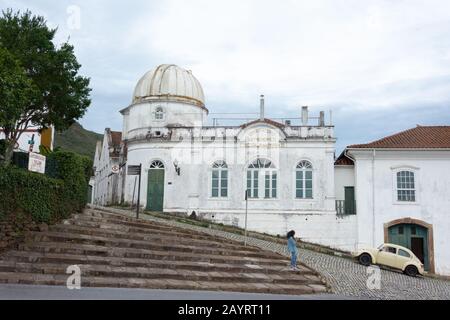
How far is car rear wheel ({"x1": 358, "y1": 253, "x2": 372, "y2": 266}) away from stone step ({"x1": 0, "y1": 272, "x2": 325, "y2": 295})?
7.04 metres

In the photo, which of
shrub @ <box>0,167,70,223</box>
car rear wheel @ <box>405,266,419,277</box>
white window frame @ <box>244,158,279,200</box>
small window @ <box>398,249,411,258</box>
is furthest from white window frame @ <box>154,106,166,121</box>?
car rear wheel @ <box>405,266,419,277</box>

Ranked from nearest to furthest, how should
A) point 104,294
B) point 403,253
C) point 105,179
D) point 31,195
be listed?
point 104,294 → point 31,195 → point 403,253 → point 105,179

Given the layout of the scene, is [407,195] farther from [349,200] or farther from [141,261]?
[141,261]

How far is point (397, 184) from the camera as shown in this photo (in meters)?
26.5

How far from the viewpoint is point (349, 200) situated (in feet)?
89.4

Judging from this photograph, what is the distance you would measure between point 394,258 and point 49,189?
14453mm

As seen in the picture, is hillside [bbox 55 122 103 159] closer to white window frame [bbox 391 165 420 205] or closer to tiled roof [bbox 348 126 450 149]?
tiled roof [bbox 348 126 450 149]

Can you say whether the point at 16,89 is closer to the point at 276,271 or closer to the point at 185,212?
the point at 276,271

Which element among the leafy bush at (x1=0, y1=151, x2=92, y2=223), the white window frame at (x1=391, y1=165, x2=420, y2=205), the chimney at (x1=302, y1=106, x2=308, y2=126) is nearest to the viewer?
the leafy bush at (x1=0, y1=151, x2=92, y2=223)

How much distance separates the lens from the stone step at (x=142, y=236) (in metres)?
16.3

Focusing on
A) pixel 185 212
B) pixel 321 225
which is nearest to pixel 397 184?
pixel 321 225

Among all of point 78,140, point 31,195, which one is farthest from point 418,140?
point 78,140

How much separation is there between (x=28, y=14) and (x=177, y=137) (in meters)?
11.3

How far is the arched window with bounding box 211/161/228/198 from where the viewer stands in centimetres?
2762
